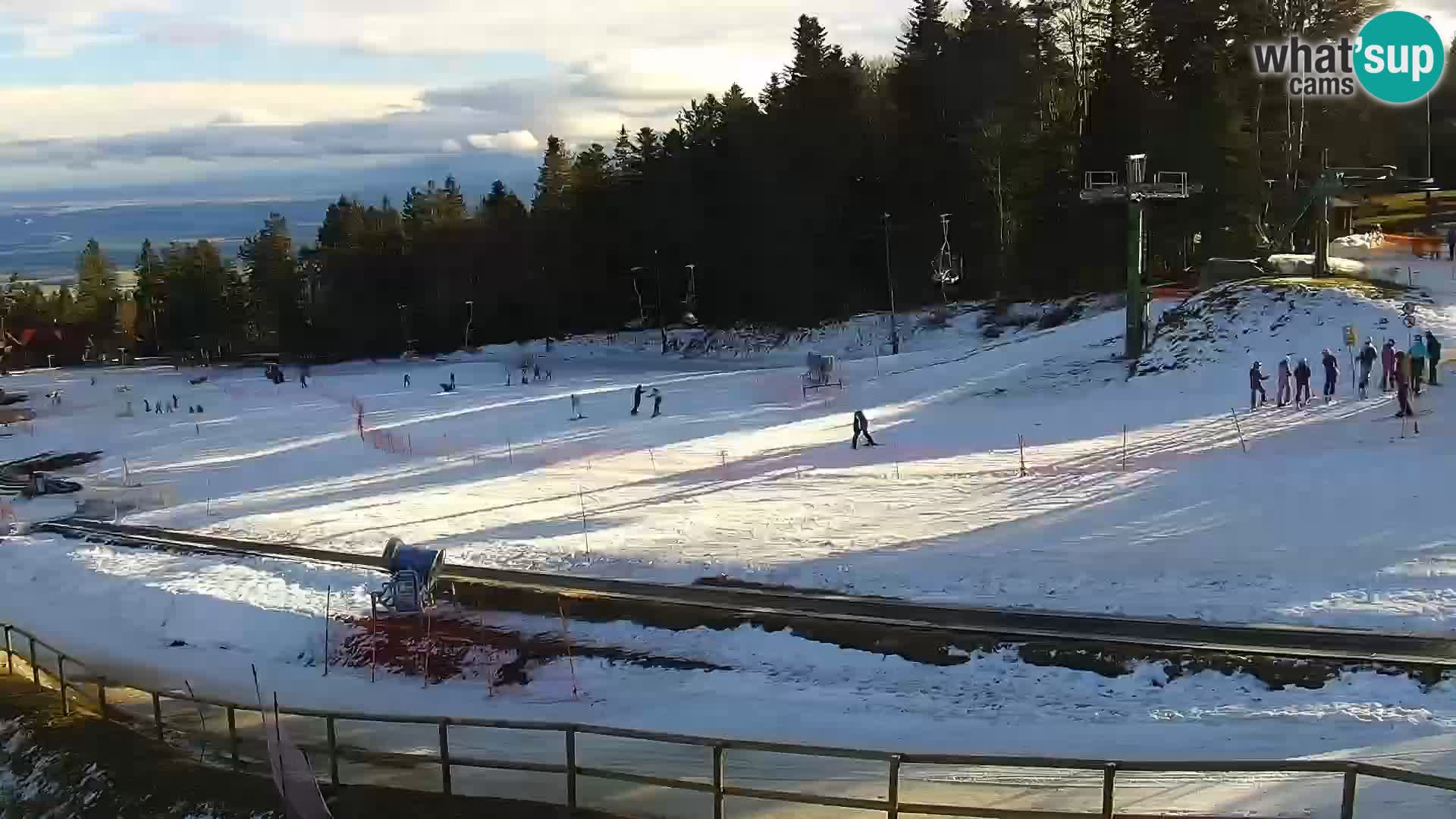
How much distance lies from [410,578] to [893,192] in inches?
2506

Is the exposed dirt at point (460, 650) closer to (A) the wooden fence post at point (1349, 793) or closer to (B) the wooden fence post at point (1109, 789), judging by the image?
(B) the wooden fence post at point (1109, 789)

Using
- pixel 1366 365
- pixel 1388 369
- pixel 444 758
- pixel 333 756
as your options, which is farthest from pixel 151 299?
pixel 444 758

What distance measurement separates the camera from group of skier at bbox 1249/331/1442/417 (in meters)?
31.6

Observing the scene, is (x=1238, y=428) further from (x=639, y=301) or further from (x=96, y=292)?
(x=96, y=292)

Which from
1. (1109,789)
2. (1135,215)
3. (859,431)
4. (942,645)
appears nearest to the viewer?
(1109,789)

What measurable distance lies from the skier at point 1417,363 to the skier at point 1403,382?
107 centimetres

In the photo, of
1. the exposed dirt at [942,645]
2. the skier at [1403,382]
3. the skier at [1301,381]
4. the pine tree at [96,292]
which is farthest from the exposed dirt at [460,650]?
the pine tree at [96,292]

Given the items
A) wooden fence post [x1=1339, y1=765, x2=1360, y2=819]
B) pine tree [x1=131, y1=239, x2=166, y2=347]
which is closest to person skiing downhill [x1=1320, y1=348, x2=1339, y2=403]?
wooden fence post [x1=1339, y1=765, x2=1360, y2=819]

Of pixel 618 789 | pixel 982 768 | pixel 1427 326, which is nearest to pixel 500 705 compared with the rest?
pixel 618 789

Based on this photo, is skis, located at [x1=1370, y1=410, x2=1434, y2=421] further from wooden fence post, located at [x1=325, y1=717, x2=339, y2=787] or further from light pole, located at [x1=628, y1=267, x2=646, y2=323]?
light pole, located at [x1=628, y1=267, x2=646, y2=323]

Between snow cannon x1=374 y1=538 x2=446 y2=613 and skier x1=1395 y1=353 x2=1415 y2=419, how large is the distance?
2382cm

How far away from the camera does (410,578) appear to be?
21.6 metres

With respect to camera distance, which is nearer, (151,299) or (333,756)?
(333,756)

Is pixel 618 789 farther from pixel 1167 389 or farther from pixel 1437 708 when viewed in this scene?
pixel 1167 389
